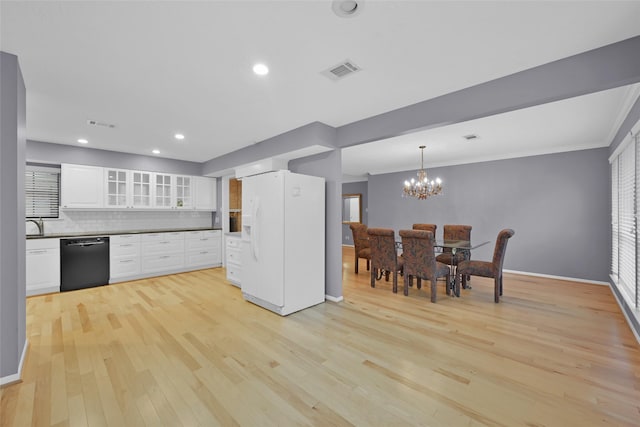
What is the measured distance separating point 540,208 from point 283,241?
5401 millimetres

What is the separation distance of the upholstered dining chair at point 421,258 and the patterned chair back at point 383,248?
0.23 metres

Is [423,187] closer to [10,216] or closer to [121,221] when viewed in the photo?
[10,216]

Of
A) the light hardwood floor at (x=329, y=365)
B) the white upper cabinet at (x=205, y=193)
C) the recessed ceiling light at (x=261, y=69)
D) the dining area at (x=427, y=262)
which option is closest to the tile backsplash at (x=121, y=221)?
the white upper cabinet at (x=205, y=193)

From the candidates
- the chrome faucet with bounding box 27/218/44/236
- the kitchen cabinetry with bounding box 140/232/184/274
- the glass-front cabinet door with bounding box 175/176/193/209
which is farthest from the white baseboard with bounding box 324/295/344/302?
the chrome faucet with bounding box 27/218/44/236

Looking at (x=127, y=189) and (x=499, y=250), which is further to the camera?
(x=127, y=189)

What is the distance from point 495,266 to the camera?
12.2ft

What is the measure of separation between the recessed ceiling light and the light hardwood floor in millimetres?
2528

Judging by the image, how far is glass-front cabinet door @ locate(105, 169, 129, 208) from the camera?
4.98m

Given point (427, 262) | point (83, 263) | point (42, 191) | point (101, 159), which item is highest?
point (101, 159)

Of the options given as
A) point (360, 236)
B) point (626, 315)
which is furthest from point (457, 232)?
point (626, 315)

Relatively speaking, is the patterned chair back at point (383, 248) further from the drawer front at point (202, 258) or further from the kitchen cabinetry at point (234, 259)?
the drawer front at point (202, 258)

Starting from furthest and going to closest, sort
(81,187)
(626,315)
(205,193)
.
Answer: (205,193)
(81,187)
(626,315)

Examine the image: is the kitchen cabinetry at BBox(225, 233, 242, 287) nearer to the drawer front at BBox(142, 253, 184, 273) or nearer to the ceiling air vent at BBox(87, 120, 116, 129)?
the drawer front at BBox(142, 253, 184, 273)

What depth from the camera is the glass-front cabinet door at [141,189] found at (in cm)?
525
